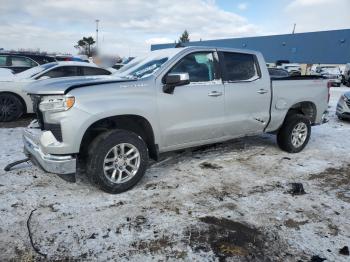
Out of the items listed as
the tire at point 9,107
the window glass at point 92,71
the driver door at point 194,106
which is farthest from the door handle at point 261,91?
the tire at point 9,107

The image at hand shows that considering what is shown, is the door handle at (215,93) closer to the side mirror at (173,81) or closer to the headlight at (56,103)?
the side mirror at (173,81)

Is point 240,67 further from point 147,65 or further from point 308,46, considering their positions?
point 308,46

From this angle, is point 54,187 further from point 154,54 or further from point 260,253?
point 260,253

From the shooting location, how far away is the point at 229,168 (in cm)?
548

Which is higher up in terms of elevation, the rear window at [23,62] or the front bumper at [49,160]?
the rear window at [23,62]

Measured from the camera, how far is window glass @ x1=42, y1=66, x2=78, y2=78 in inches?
345

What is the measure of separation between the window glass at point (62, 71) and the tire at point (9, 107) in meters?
0.98

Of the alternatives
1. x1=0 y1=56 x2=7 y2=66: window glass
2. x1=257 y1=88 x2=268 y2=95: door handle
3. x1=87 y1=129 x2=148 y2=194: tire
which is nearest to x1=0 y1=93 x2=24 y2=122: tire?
x1=0 y1=56 x2=7 y2=66: window glass

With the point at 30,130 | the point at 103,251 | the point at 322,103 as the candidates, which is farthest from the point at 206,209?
the point at 322,103

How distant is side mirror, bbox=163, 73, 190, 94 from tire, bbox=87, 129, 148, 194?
740 mm

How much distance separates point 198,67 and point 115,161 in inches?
71.6

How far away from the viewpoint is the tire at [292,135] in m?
6.35

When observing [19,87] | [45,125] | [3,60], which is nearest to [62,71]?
[19,87]

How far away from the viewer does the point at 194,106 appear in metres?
4.82
